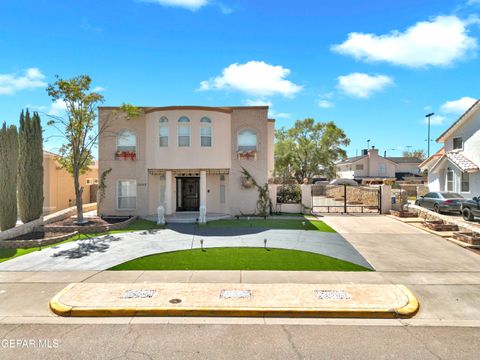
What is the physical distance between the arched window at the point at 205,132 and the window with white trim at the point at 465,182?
1779 centimetres

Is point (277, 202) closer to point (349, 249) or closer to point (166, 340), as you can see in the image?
point (349, 249)

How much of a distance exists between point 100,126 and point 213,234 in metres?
10.4

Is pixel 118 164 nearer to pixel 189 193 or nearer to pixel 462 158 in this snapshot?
pixel 189 193

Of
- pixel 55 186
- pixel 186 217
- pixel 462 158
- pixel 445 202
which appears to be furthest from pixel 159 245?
pixel 462 158

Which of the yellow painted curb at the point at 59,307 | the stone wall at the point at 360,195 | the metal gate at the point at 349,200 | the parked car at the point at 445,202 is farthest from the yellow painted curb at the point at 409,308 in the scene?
the stone wall at the point at 360,195

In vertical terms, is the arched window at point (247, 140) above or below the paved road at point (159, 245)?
above

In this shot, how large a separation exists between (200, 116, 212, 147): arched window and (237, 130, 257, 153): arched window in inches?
77.2

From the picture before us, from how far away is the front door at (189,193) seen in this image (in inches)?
803

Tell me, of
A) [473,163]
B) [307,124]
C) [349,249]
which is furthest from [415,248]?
[307,124]

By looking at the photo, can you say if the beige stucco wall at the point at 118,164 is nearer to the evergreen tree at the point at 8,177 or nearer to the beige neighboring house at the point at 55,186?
the beige neighboring house at the point at 55,186

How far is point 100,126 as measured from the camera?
18984mm

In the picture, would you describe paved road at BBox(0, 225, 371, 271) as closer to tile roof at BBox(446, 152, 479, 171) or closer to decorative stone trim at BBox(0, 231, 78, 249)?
decorative stone trim at BBox(0, 231, 78, 249)

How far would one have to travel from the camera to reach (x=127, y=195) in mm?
19281

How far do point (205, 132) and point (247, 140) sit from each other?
271 centimetres
